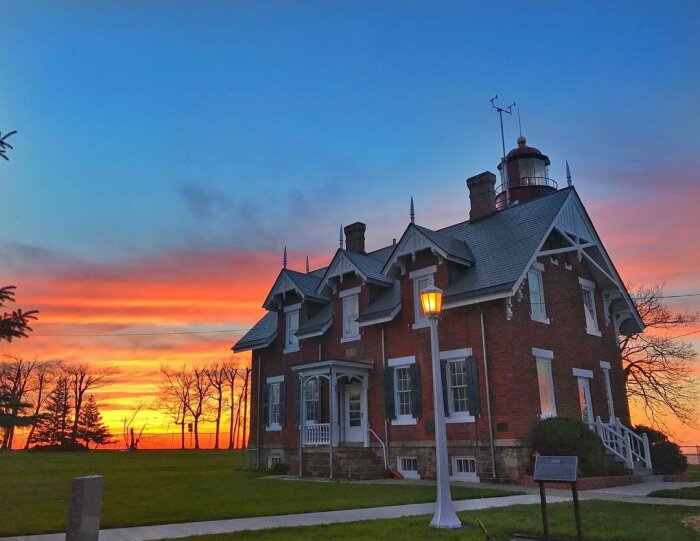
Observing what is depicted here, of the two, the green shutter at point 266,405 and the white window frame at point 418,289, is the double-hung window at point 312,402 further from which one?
the white window frame at point 418,289

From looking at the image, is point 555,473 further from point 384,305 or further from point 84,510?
point 384,305

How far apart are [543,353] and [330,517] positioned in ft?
38.1

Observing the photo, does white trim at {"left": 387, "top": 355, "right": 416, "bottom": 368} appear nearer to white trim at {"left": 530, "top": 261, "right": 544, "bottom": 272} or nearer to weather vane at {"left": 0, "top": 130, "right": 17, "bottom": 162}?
white trim at {"left": 530, "top": 261, "right": 544, "bottom": 272}

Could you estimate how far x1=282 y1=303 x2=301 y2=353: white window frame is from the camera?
1092 inches

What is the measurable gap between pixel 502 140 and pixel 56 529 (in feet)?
85.2

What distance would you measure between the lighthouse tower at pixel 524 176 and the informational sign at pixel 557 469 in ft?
76.0

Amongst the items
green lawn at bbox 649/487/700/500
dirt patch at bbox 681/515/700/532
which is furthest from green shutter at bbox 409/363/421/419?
Result: dirt patch at bbox 681/515/700/532

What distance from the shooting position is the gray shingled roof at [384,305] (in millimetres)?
22297

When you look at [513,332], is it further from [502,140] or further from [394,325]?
[502,140]

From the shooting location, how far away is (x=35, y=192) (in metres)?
17.5

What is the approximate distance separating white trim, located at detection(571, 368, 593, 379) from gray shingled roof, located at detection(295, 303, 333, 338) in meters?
10.3

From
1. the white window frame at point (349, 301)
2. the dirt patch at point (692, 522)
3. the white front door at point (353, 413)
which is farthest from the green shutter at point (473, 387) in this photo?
the dirt patch at point (692, 522)

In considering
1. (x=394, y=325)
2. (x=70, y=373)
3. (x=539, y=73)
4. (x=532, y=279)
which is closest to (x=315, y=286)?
(x=394, y=325)

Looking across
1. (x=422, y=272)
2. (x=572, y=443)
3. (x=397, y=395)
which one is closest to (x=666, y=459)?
(x=572, y=443)
